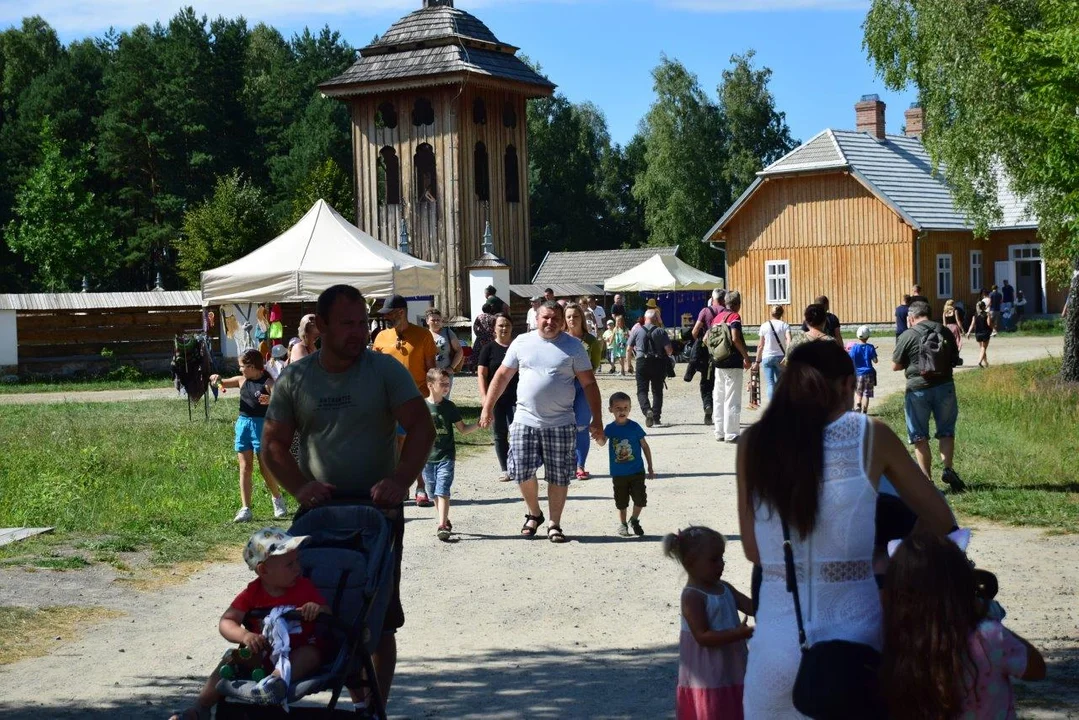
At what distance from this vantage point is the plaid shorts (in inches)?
437

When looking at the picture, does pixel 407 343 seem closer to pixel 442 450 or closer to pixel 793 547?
pixel 442 450

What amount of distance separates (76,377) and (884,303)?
2787cm

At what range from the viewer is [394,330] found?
44.4ft

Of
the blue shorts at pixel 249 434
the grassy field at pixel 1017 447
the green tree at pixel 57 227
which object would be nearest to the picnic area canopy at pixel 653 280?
the grassy field at pixel 1017 447

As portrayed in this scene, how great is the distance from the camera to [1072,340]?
24969 mm

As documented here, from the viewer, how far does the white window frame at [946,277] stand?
169 ft

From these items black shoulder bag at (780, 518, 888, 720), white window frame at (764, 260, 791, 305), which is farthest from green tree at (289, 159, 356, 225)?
black shoulder bag at (780, 518, 888, 720)

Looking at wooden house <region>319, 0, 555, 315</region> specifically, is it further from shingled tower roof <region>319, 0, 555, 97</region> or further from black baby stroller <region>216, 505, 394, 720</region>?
black baby stroller <region>216, 505, 394, 720</region>

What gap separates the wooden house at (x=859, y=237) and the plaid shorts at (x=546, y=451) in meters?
40.3

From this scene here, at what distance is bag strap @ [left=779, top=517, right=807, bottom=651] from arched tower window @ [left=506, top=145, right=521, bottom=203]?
36680 mm

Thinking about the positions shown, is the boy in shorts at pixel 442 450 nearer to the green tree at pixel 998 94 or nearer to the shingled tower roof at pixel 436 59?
the green tree at pixel 998 94

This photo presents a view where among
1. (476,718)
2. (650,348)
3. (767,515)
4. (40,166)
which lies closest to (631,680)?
(476,718)

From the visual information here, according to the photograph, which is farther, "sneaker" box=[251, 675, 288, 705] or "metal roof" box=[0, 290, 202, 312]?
"metal roof" box=[0, 290, 202, 312]

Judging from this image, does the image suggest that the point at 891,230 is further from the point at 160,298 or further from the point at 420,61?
the point at 160,298
